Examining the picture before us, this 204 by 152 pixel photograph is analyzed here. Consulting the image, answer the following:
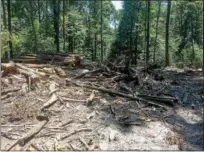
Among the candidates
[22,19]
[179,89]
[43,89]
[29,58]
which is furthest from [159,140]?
[22,19]

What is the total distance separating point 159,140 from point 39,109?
111 inches

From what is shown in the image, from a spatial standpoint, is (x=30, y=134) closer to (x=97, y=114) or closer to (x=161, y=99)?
(x=97, y=114)

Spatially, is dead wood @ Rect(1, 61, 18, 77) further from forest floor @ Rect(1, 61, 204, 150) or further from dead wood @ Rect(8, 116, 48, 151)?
dead wood @ Rect(8, 116, 48, 151)

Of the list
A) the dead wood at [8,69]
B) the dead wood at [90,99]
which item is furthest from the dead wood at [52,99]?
the dead wood at [8,69]

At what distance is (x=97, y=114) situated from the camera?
811 cm

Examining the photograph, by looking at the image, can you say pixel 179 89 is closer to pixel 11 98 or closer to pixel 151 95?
pixel 151 95

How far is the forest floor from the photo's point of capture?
6.40 meters

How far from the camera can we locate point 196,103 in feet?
35.1

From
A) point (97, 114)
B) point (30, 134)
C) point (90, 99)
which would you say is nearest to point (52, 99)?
point (90, 99)

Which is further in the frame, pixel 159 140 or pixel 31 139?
pixel 159 140

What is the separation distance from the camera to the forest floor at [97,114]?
6398mm

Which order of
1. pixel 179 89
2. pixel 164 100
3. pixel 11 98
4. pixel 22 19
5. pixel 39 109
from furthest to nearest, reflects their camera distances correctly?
pixel 22 19, pixel 179 89, pixel 164 100, pixel 11 98, pixel 39 109

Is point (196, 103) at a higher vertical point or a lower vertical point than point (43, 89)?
lower

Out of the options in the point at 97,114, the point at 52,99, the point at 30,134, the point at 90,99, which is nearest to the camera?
the point at 30,134
